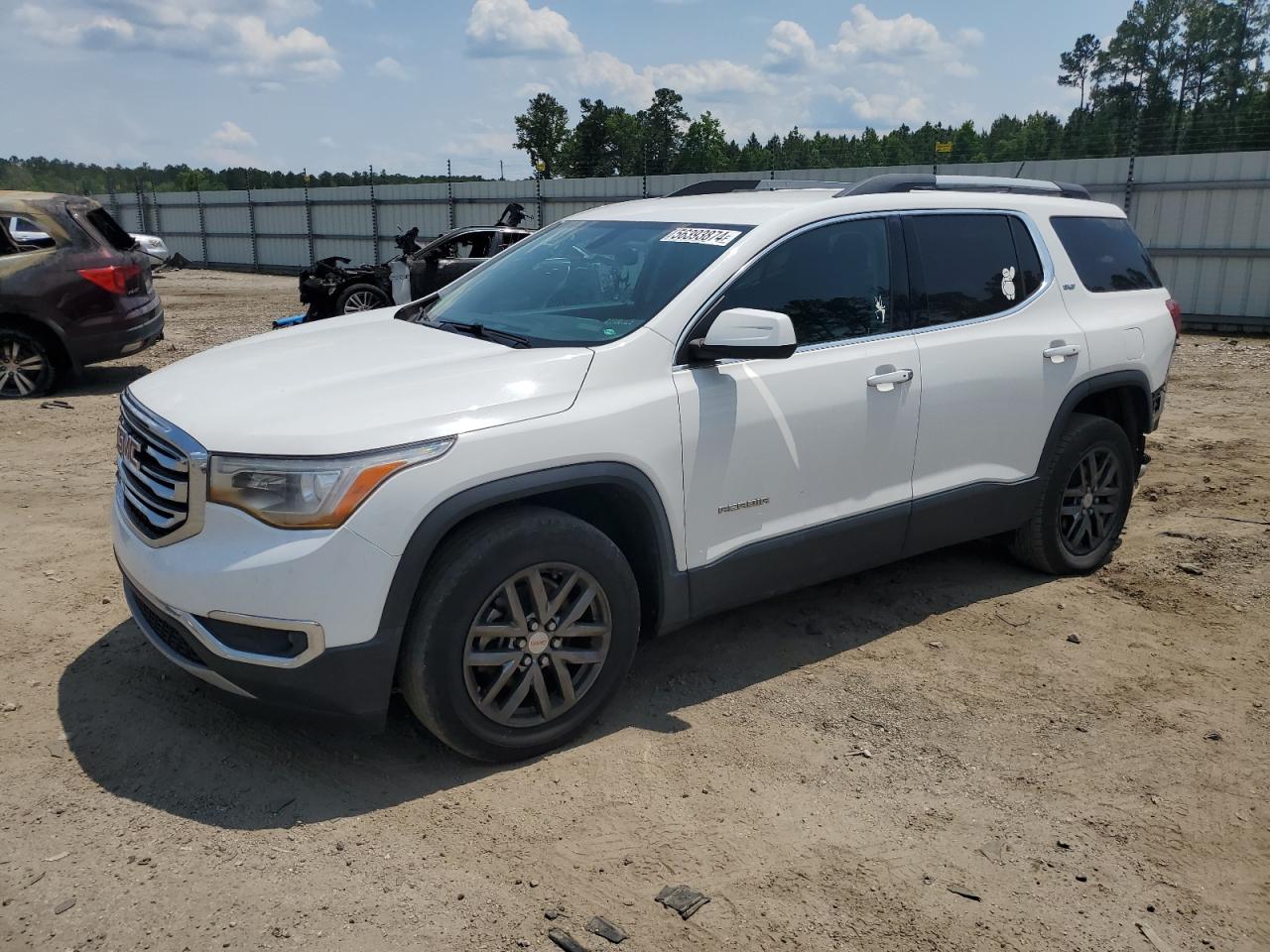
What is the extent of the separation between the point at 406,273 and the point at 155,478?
10614mm

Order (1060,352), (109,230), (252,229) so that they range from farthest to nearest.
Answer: (252,229)
(109,230)
(1060,352)

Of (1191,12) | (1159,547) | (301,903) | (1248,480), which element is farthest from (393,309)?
(1191,12)

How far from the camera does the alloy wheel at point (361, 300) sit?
14.0 metres

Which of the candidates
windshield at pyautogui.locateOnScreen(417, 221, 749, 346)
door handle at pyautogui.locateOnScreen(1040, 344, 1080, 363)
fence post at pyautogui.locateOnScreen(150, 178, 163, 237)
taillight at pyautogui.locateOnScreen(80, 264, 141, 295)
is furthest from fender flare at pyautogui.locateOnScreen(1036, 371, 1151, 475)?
fence post at pyautogui.locateOnScreen(150, 178, 163, 237)

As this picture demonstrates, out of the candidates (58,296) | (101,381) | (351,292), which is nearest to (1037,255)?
(58,296)

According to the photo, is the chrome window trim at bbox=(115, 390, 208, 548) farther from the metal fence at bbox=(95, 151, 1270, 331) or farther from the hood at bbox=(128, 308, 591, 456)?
the metal fence at bbox=(95, 151, 1270, 331)

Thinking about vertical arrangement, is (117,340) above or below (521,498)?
below

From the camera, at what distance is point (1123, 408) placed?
17.3 ft

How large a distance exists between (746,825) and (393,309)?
284cm

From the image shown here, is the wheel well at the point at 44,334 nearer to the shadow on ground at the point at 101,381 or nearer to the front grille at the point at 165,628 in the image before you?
the shadow on ground at the point at 101,381

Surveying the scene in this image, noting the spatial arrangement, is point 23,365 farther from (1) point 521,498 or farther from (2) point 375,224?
(2) point 375,224

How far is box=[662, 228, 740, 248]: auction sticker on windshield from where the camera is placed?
12.8 ft

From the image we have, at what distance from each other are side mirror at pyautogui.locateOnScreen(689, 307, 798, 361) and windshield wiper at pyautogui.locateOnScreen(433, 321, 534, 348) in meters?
0.71

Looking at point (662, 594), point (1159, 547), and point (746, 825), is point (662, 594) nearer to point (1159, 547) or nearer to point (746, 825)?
point (746, 825)
